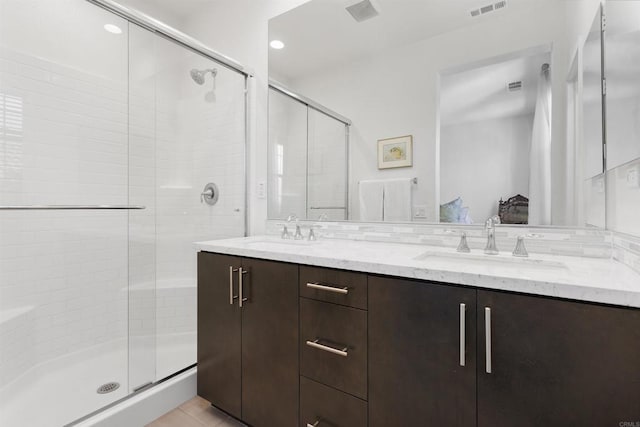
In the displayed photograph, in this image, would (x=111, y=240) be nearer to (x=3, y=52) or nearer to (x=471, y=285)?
(x=3, y=52)

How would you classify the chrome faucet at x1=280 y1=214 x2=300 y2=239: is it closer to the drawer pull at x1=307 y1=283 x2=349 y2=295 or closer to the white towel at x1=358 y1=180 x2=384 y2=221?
the white towel at x1=358 y1=180 x2=384 y2=221

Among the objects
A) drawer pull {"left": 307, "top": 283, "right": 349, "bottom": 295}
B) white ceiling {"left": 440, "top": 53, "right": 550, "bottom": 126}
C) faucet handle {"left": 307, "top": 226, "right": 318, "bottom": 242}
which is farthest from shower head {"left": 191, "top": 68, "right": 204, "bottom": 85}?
drawer pull {"left": 307, "top": 283, "right": 349, "bottom": 295}

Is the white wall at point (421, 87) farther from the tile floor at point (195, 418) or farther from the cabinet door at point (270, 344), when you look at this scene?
the tile floor at point (195, 418)

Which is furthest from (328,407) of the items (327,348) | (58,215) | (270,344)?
(58,215)

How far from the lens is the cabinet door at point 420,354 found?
2.78 ft

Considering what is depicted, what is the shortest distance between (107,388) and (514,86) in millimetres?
2505

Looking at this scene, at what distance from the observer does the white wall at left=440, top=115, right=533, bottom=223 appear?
1273mm

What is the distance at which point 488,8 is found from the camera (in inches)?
53.4

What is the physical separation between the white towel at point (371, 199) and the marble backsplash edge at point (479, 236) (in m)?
0.05

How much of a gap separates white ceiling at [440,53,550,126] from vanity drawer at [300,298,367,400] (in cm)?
103

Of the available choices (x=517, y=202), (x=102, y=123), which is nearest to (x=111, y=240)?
(x=102, y=123)

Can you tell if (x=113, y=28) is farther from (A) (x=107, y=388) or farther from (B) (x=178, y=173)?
(A) (x=107, y=388)

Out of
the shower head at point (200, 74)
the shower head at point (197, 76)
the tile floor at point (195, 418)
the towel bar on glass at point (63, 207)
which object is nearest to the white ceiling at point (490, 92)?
Answer: the shower head at point (200, 74)

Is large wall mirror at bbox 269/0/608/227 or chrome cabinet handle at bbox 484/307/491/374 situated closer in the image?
chrome cabinet handle at bbox 484/307/491/374
